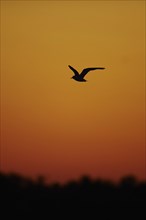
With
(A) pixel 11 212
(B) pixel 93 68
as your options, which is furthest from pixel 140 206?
(B) pixel 93 68

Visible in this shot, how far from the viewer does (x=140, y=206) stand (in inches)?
3693

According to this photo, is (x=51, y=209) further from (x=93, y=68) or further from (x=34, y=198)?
(x=93, y=68)

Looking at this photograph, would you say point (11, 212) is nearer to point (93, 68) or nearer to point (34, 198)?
point (34, 198)

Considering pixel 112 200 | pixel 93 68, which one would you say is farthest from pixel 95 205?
pixel 93 68

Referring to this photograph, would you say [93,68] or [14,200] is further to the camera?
[14,200]

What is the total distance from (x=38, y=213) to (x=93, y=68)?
13.3 m

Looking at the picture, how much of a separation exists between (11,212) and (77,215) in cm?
375

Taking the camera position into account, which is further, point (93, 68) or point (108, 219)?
point (108, 219)

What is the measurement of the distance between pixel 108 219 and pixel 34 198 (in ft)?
14.3

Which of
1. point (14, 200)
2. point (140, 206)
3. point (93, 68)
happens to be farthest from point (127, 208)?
point (93, 68)

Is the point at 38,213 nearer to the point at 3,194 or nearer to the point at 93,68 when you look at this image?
the point at 3,194

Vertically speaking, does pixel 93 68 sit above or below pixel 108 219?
above

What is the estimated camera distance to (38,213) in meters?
94.1

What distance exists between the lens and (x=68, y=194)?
9850 centimetres
